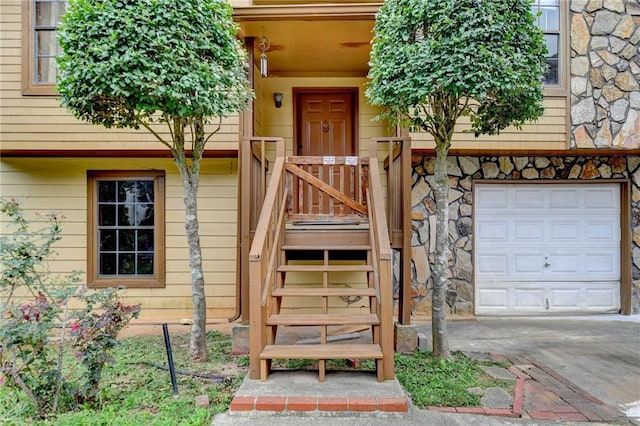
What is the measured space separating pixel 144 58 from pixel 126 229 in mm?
3254

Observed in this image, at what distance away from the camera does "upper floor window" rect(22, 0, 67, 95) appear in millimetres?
5078

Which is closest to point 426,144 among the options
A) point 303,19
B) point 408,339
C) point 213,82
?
point 303,19

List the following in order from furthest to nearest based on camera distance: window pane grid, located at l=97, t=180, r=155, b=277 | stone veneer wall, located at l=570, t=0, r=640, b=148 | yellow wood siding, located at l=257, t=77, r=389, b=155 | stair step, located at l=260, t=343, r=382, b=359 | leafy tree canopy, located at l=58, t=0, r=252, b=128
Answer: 1. yellow wood siding, located at l=257, t=77, r=389, b=155
2. window pane grid, located at l=97, t=180, r=155, b=277
3. stone veneer wall, located at l=570, t=0, r=640, b=148
4. leafy tree canopy, located at l=58, t=0, r=252, b=128
5. stair step, located at l=260, t=343, r=382, b=359


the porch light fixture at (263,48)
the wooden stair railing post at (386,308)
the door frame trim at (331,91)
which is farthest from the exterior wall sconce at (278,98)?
the wooden stair railing post at (386,308)

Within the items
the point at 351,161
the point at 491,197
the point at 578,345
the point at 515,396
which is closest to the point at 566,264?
the point at 491,197

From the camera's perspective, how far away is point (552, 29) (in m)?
5.49

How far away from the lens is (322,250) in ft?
13.4

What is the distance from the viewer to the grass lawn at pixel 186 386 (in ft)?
8.68

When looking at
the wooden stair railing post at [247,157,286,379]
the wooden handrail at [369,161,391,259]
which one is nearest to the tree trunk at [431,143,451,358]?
the wooden handrail at [369,161,391,259]

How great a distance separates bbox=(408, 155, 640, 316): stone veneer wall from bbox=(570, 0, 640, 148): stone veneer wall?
22.7 inches

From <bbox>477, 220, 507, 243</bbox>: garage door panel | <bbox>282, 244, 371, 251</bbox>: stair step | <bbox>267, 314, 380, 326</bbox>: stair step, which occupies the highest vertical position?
<bbox>477, 220, 507, 243</bbox>: garage door panel

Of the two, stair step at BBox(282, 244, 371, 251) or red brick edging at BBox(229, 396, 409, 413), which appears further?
stair step at BBox(282, 244, 371, 251)

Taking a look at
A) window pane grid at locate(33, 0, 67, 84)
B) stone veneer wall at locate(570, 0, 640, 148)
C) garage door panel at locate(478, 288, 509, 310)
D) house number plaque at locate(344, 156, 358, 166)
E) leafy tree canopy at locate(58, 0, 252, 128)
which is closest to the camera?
leafy tree canopy at locate(58, 0, 252, 128)

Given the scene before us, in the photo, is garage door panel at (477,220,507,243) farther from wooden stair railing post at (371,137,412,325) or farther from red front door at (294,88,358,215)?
red front door at (294,88,358,215)
